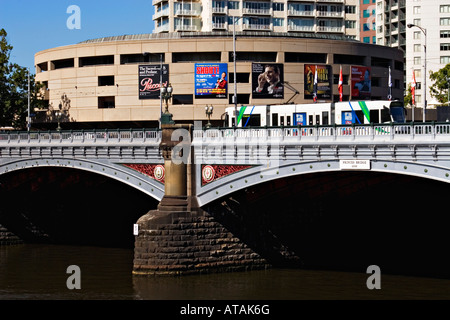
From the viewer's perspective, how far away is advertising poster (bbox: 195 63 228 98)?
88.2m

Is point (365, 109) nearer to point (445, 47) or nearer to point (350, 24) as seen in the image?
point (445, 47)

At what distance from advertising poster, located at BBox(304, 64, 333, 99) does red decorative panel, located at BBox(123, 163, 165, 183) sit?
146 feet

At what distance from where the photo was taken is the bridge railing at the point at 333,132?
3738cm

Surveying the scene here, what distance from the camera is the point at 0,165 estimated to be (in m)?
58.0

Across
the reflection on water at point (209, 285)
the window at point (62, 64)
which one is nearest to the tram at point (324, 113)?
the reflection on water at point (209, 285)

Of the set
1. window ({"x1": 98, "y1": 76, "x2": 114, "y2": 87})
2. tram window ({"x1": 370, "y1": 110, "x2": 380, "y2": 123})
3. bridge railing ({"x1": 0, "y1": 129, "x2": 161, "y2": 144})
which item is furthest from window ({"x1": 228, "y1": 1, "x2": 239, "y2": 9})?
tram window ({"x1": 370, "y1": 110, "x2": 380, "y2": 123})

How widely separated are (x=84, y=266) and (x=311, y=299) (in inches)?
650

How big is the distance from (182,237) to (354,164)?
10.8m

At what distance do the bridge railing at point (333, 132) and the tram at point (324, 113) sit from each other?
26.0ft

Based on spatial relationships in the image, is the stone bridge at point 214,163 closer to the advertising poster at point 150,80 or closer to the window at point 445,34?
the advertising poster at point 150,80

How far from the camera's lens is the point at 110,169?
50375mm

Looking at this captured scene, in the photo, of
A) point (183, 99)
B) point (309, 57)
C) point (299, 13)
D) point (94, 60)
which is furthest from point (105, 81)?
point (299, 13)

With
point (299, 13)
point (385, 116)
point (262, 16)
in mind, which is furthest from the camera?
point (299, 13)
